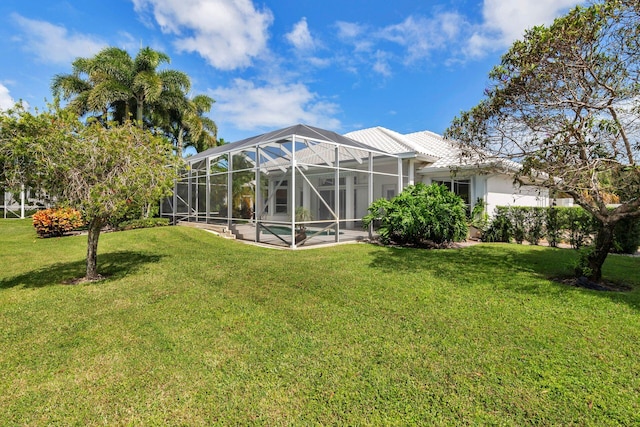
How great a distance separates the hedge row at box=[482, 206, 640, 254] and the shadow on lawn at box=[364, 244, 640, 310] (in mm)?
1140

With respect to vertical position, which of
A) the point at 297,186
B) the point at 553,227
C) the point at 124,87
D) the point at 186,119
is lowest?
the point at 553,227

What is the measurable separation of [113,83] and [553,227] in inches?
981

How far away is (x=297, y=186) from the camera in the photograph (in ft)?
36.8

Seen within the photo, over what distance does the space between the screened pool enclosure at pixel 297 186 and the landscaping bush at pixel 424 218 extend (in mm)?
1684

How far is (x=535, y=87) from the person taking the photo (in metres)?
6.17

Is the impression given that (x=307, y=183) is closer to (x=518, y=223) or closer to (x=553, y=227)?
(x=518, y=223)

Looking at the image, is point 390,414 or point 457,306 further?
point 457,306

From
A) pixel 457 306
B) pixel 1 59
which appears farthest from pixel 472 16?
pixel 1 59

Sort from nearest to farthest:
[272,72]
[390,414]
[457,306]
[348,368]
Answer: [390,414]
[348,368]
[457,306]
[272,72]

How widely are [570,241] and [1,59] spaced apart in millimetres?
23338

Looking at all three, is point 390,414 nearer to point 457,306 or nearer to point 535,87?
point 457,306

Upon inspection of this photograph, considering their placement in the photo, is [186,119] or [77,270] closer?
[77,270]

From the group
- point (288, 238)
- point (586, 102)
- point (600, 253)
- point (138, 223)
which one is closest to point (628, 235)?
point (600, 253)

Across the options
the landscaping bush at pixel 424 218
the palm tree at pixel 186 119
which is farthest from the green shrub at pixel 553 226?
the palm tree at pixel 186 119
